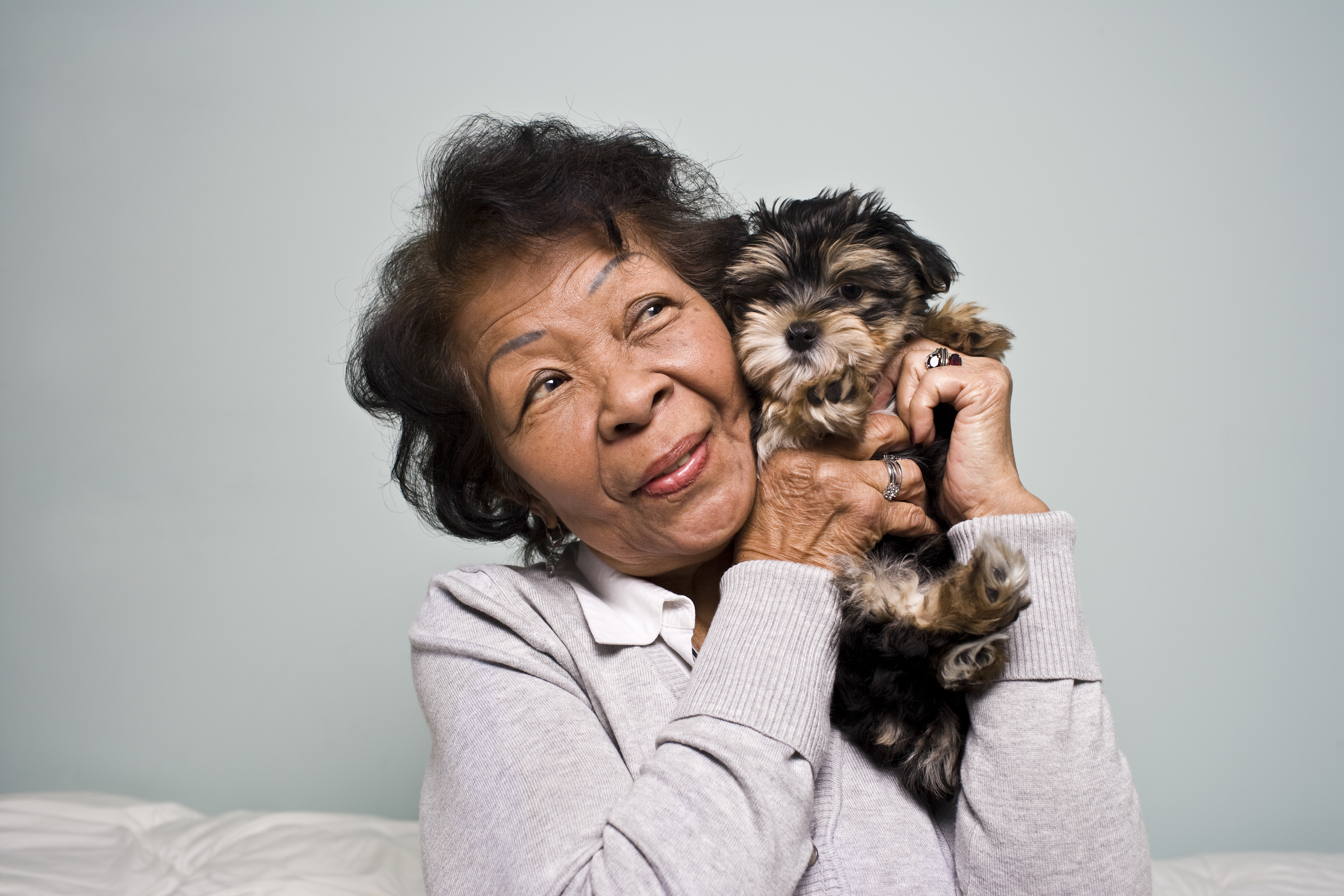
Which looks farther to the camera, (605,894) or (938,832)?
(938,832)

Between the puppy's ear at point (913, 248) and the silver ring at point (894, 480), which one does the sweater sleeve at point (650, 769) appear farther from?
the puppy's ear at point (913, 248)

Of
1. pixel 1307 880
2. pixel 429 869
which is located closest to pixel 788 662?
pixel 429 869

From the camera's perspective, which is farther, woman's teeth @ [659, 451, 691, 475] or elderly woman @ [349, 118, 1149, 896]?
Result: woman's teeth @ [659, 451, 691, 475]

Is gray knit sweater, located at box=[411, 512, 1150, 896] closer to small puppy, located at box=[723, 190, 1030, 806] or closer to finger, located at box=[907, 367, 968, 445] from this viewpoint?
small puppy, located at box=[723, 190, 1030, 806]

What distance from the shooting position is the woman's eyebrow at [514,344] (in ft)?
5.41

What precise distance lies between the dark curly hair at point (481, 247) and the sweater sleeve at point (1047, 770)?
3.21ft

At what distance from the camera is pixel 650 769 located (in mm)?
1354

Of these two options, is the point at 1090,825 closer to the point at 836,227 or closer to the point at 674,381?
the point at 674,381

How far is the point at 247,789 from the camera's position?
3.28 meters

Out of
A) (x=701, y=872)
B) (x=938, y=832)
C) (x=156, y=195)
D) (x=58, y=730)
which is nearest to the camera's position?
(x=701, y=872)

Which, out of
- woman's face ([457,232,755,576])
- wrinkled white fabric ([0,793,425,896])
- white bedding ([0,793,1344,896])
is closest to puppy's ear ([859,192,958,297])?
woman's face ([457,232,755,576])

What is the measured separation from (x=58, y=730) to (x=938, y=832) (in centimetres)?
342

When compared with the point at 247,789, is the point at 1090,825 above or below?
above

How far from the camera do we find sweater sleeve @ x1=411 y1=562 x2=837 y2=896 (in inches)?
49.6
